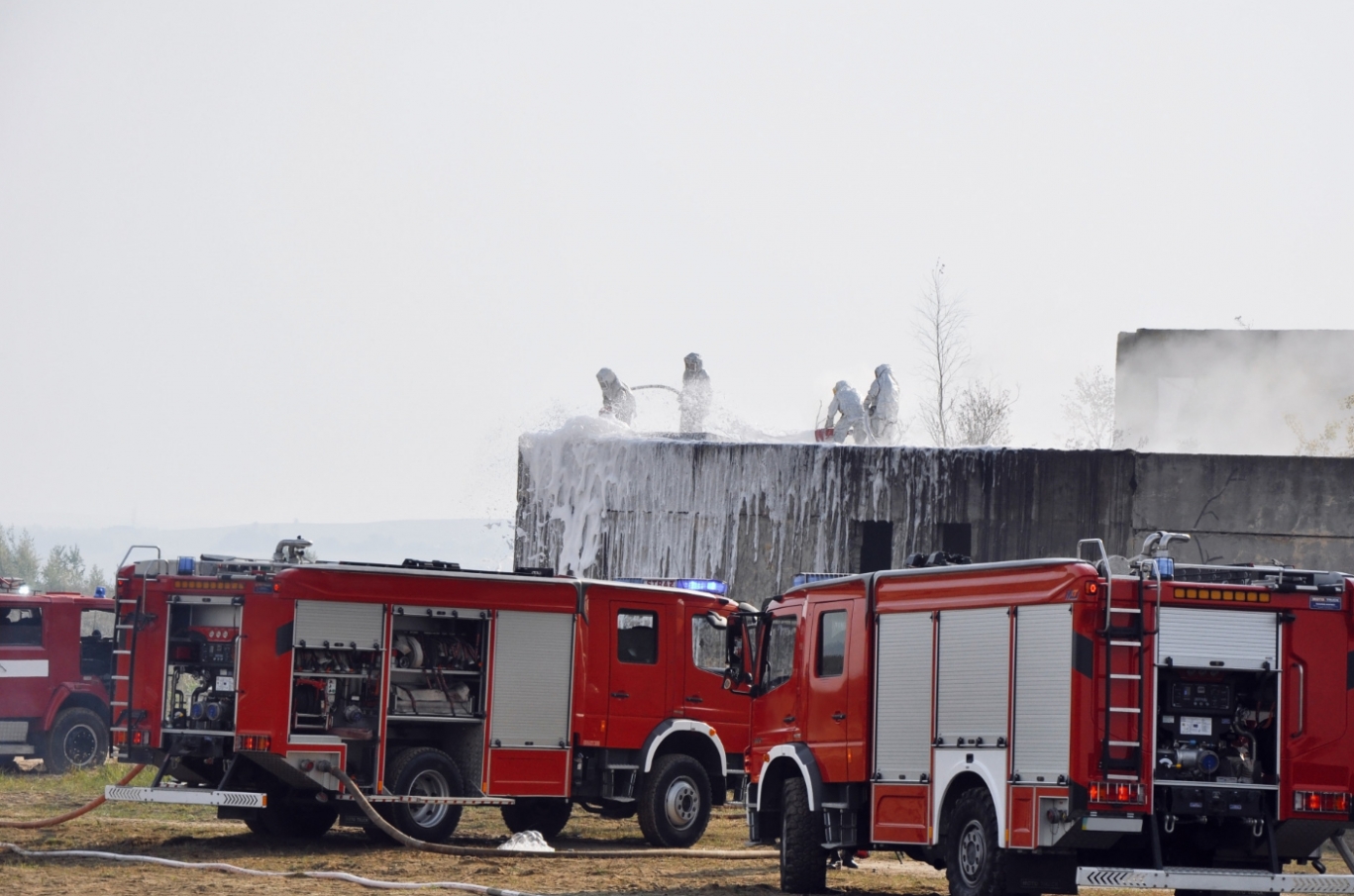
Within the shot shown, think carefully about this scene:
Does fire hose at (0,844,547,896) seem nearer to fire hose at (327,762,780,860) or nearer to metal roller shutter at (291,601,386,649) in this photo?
fire hose at (327,762,780,860)

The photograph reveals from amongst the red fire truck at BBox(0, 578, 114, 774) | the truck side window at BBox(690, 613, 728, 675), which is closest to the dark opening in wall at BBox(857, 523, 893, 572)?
the truck side window at BBox(690, 613, 728, 675)

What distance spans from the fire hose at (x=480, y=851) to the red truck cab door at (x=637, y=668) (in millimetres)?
1553

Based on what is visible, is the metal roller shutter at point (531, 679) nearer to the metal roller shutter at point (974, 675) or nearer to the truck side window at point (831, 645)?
the truck side window at point (831, 645)

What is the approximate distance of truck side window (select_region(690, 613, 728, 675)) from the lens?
69.1 ft

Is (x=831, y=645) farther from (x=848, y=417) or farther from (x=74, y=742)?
(x=848, y=417)

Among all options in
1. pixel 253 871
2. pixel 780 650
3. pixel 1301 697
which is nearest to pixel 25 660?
pixel 253 871

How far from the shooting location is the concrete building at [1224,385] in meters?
39.8

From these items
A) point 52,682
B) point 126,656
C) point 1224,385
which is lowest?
point 52,682

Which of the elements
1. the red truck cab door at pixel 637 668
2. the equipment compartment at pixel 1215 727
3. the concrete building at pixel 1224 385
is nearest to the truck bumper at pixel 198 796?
the red truck cab door at pixel 637 668

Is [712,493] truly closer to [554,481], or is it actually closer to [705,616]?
[554,481]

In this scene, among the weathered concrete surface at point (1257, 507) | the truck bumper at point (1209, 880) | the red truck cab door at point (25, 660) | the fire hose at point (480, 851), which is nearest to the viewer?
→ the truck bumper at point (1209, 880)

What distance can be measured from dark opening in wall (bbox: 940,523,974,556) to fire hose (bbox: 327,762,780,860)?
36.5 ft

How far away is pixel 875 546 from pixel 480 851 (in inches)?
552

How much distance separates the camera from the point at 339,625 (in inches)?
719
